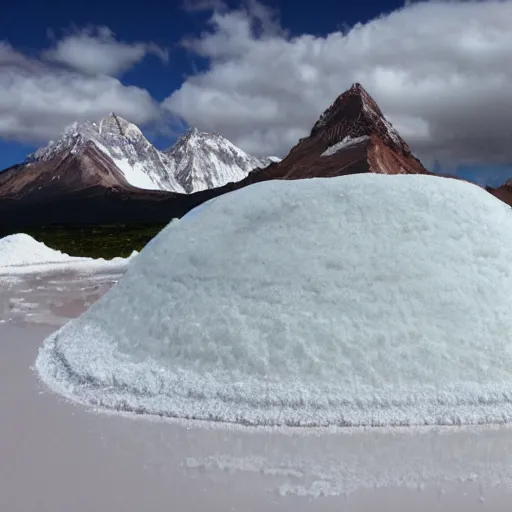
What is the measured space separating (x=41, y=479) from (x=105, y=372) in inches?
97.3

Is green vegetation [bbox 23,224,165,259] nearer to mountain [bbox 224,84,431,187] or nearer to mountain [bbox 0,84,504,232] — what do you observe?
mountain [bbox 0,84,504,232]

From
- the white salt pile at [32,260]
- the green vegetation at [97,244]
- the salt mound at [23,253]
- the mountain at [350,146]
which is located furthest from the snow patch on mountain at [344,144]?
the white salt pile at [32,260]

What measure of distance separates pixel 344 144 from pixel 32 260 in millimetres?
84545

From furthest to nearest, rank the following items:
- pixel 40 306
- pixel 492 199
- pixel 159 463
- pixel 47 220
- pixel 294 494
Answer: pixel 47 220 → pixel 40 306 → pixel 492 199 → pixel 159 463 → pixel 294 494

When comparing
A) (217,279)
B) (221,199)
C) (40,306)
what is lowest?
(40,306)

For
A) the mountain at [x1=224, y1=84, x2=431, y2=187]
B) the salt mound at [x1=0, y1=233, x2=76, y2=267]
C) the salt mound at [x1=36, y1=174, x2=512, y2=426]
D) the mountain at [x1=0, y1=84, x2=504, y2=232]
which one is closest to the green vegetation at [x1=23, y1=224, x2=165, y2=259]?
the salt mound at [x1=0, y1=233, x2=76, y2=267]

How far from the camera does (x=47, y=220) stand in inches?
4695

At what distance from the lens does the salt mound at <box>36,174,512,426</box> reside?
6352 mm

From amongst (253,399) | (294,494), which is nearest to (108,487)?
(294,494)

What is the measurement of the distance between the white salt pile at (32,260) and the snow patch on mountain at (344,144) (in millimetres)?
80132

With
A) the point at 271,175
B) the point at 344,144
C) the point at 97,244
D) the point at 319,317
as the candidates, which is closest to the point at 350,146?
the point at 344,144

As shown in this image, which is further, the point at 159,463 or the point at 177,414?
the point at 177,414

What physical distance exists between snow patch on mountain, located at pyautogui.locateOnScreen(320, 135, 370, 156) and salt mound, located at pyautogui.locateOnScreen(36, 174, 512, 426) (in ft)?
318

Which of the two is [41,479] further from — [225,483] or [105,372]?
[105,372]
